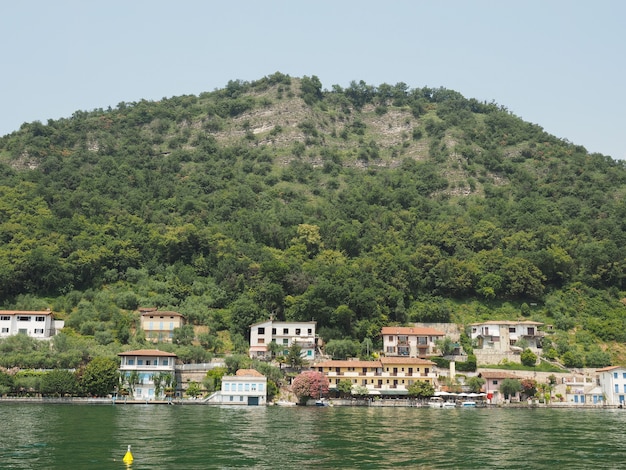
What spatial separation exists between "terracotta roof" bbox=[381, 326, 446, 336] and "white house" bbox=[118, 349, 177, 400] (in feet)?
88.5

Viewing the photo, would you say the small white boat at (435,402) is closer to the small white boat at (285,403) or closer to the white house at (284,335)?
the small white boat at (285,403)

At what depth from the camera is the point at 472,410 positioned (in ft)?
239

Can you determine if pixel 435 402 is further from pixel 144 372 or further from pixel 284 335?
pixel 144 372

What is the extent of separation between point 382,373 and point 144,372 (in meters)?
26.5

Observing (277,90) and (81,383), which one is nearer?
(81,383)

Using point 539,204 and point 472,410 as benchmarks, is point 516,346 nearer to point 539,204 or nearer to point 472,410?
point 472,410

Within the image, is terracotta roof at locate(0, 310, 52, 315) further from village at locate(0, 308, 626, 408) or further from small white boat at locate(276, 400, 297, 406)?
small white boat at locate(276, 400, 297, 406)

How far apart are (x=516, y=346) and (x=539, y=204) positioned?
40.9 m

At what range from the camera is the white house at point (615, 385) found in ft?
264

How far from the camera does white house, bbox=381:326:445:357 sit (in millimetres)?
90062

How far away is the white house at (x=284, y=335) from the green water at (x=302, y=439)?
2309 cm

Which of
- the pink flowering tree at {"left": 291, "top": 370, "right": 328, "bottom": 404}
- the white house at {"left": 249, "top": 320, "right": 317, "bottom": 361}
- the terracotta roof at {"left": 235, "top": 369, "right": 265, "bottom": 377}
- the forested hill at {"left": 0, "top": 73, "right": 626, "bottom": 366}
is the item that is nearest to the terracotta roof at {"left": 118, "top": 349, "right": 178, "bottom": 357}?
the terracotta roof at {"left": 235, "top": 369, "right": 265, "bottom": 377}

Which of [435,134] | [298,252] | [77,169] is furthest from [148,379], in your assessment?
[435,134]

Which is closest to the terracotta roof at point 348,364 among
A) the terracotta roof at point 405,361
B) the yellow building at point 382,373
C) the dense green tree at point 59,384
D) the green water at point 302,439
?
the yellow building at point 382,373
